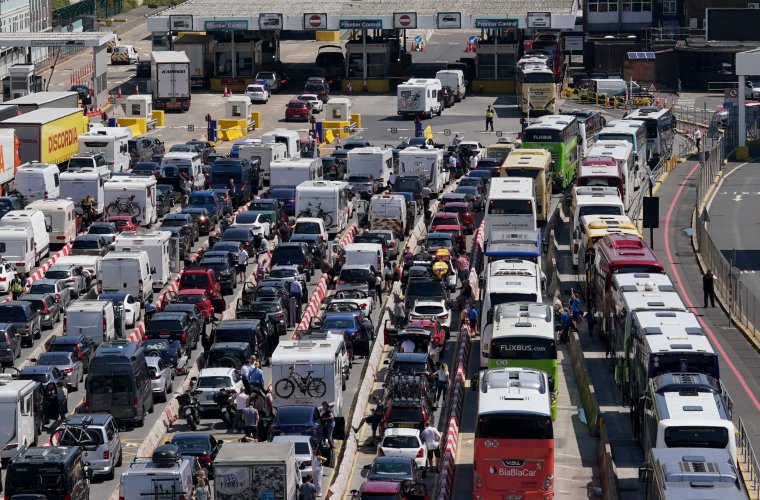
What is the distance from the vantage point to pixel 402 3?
131250 mm

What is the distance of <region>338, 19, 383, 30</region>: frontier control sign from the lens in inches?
4887

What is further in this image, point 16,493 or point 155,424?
point 155,424

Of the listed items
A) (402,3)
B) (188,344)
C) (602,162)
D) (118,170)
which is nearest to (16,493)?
(188,344)

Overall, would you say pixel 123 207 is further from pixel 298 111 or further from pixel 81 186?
pixel 298 111

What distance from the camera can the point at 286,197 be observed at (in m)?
80.6

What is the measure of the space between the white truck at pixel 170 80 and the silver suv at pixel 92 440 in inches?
2740

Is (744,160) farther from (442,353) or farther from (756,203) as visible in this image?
(442,353)

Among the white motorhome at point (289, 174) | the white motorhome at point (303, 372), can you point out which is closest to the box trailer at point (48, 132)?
the white motorhome at point (289, 174)

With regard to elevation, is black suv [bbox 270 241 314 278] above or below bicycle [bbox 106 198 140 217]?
below

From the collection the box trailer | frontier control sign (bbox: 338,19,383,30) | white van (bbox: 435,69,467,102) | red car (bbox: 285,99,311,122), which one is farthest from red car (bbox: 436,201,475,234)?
frontier control sign (bbox: 338,19,383,30)

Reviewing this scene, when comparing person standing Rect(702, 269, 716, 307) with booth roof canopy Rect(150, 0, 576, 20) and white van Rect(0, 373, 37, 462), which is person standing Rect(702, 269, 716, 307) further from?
booth roof canopy Rect(150, 0, 576, 20)

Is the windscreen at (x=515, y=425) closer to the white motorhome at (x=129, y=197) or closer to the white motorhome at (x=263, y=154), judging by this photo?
the white motorhome at (x=129, y=197)

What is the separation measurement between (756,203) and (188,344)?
1492 inches

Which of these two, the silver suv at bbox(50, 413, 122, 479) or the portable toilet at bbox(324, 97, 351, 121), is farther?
the portable toilet at bbox(324, 97, 351, 121)
